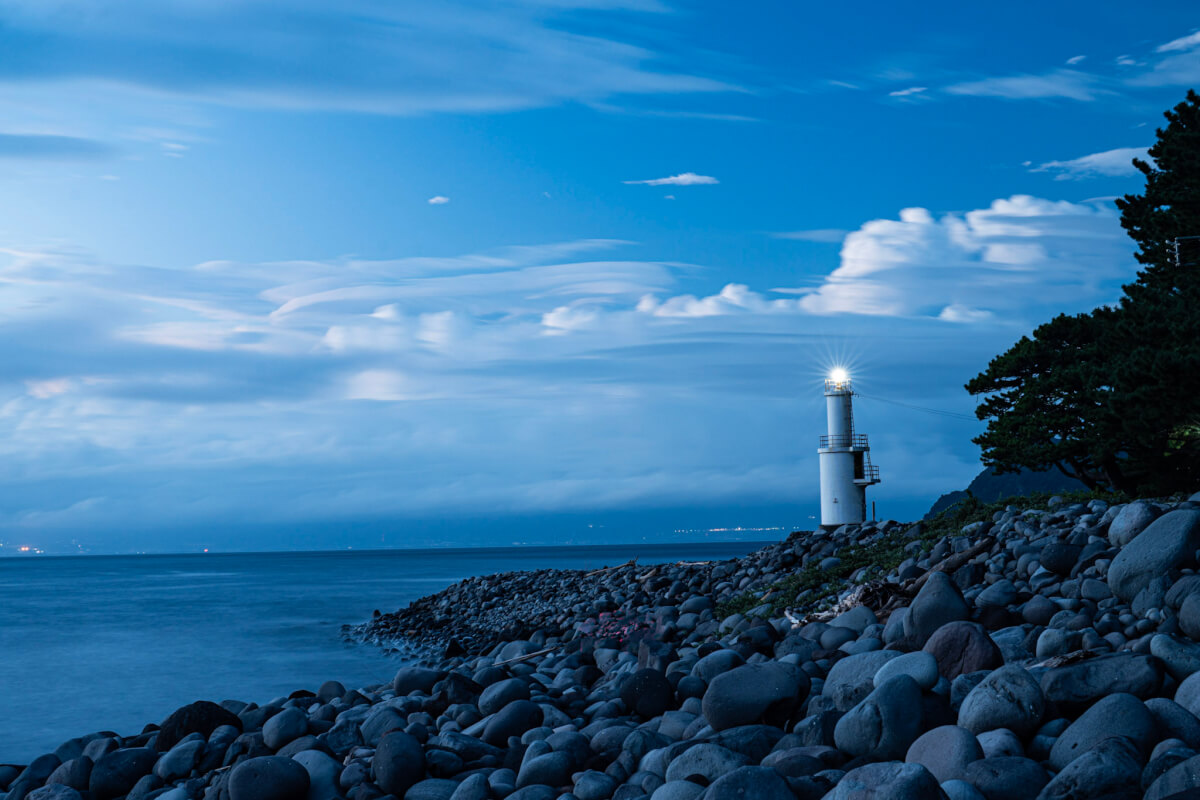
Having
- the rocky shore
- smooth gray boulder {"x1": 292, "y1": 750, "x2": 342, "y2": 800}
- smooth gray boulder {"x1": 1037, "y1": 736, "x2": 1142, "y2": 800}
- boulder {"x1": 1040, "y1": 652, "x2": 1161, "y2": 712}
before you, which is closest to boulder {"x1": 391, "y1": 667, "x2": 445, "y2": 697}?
the rocky shore

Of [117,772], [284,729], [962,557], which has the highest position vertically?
[962,557]

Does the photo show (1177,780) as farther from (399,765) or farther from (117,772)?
(117,772)

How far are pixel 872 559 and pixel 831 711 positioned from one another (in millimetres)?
9415

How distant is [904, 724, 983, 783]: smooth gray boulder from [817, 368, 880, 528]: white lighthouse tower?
25651mm

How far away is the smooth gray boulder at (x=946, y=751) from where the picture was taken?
17.3ft

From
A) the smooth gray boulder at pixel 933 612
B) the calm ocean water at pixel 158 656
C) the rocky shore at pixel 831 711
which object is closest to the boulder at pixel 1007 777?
the rocky shore at pixel 831 711

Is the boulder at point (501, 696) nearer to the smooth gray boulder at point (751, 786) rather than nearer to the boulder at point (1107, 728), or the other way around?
the smooth gray boulder at point (751, 786)

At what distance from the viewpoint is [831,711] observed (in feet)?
21.2

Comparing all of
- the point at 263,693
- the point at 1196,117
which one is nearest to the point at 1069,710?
the point at 263,693

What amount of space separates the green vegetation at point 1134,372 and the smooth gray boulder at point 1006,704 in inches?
479

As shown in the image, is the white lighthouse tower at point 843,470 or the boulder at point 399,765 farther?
the white lighthouse tower at point 843,470

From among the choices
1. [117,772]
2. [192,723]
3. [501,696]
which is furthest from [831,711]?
[117,772]

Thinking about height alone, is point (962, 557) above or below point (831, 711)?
above

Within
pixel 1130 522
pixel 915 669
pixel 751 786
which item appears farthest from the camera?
pixel 1130 522
